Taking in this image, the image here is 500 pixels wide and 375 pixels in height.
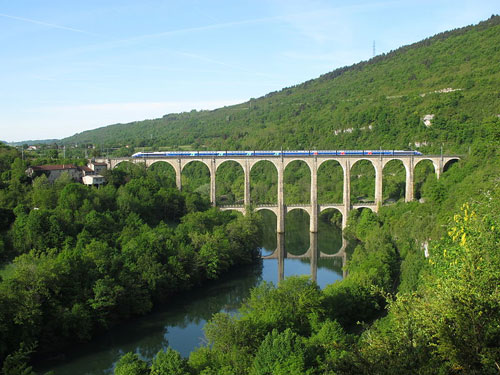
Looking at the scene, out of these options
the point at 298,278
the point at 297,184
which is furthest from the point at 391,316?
the point at 297,184

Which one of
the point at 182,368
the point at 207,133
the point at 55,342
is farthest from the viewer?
the point at 207,133

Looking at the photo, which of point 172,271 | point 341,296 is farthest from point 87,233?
point 341,296

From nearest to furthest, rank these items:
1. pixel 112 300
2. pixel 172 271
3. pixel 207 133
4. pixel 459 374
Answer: pixel 459 374 < pixel 112 300 < pixel 172 271 < pixel 207 133

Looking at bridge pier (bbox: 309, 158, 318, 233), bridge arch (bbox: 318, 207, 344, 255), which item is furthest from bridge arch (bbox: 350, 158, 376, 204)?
bridge pier (bbox: 309, 158, 318, 233)

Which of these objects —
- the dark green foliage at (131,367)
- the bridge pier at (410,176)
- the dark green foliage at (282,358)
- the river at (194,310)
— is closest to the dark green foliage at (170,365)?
the dark green foliage at (131,367)

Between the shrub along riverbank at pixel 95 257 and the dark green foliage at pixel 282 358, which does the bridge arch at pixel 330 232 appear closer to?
the shrub along riverbank at pixel 95 257

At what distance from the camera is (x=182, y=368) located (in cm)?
1455

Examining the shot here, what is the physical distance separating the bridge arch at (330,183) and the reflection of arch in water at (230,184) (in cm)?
1011

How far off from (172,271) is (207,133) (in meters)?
89.7

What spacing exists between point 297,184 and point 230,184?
11.5 meters

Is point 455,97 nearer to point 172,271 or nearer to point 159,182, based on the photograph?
point 159,182

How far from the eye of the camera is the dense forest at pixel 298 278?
7.95 m

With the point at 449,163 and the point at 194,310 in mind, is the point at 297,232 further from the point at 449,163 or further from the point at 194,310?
the point at 194,310

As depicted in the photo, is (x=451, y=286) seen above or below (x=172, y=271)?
above
